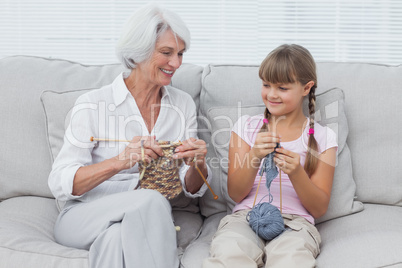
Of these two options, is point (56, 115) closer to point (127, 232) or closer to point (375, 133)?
point (127, 232)

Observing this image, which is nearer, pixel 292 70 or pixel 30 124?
pixel 292 70

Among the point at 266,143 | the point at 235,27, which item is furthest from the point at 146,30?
the point at 235,27

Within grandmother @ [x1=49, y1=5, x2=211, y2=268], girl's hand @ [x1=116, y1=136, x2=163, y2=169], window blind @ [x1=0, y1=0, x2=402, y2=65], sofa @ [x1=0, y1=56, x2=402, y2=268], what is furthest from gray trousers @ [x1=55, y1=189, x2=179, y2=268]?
window blind @ [x1=0, y1=0, x2=402, y2=65]

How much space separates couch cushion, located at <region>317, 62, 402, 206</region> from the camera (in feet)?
6.02

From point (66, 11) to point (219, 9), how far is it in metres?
0.99

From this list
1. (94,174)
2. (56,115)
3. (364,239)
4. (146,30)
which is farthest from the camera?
(56,115)

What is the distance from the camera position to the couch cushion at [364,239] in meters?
1.37

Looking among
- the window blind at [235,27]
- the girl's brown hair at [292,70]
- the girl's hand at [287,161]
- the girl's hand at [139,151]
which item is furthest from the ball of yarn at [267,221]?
the window blind at [235,27]

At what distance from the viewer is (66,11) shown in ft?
9.93

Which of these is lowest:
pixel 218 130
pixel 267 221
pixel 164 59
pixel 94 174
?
pixel 267 221

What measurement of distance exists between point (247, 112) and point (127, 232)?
73 cm

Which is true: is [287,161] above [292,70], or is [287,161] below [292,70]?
below

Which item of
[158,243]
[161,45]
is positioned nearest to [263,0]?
[161,45]

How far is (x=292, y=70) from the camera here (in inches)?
64.9
